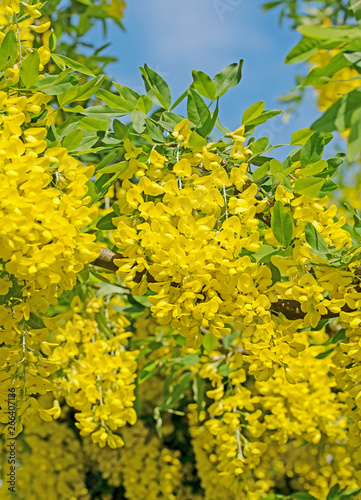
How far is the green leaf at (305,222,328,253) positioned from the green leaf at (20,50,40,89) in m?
0.66

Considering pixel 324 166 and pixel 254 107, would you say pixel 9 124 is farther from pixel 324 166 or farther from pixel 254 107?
pixel 324 166

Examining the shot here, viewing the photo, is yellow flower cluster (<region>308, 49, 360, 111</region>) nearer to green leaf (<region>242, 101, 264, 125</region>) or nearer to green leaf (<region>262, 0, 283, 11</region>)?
green leaf (<region>262, 0, 283, 11</region>)

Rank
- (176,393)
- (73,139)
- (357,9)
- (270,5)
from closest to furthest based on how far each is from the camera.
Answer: (357,9)
(73,139)
(176,393)
(270,5)

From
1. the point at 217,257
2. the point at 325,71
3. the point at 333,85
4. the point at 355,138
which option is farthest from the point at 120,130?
the point at 333,85

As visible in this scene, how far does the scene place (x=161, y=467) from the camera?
11.5 feet

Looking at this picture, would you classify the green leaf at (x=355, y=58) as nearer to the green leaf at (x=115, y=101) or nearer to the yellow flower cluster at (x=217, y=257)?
the yellow flower cluster at (x=217, y=257)

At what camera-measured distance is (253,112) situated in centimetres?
122

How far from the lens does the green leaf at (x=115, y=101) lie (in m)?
1.24

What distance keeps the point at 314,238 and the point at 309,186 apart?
116 mm

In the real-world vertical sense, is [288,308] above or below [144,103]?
below

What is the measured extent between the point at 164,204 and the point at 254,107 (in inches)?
12.4

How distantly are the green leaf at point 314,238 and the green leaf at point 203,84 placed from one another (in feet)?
1.27

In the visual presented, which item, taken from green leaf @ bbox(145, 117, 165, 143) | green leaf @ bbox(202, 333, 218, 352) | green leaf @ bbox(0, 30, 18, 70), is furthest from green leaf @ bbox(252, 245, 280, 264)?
green leaf @ bbox(202, 333, 218, 352)

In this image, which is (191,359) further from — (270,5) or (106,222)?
(270,5)
